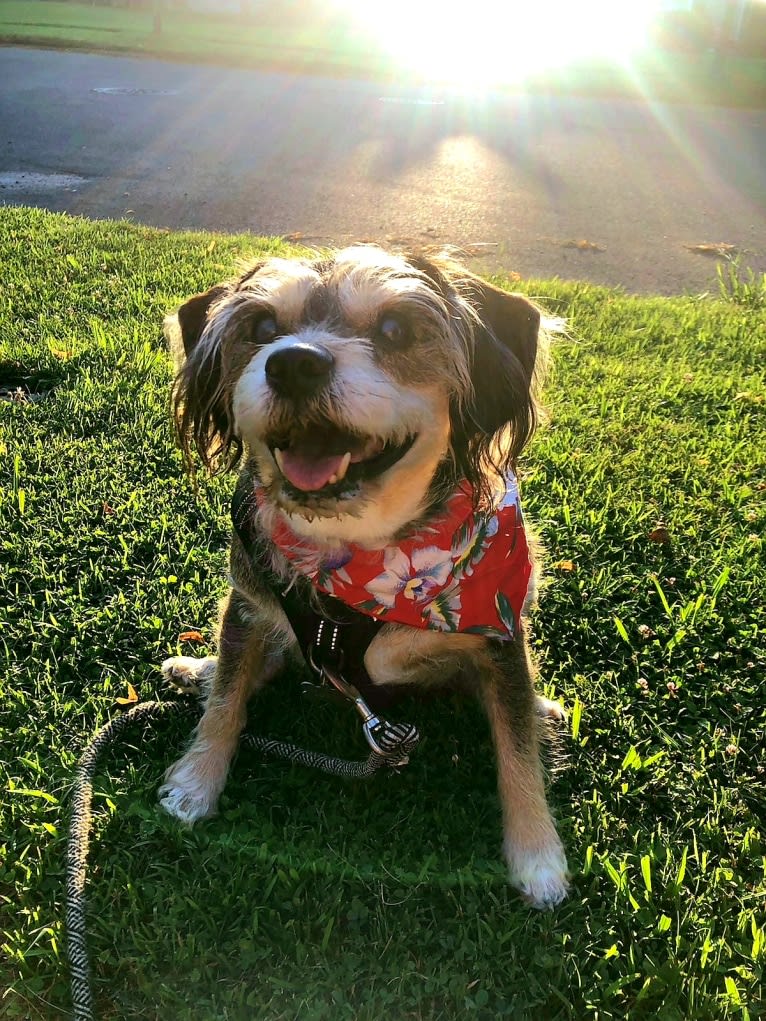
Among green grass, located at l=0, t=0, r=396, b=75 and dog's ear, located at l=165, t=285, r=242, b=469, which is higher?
green grass, located at l=0, t=0, r=396, b=75

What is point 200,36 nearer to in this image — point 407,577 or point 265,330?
point 265,330

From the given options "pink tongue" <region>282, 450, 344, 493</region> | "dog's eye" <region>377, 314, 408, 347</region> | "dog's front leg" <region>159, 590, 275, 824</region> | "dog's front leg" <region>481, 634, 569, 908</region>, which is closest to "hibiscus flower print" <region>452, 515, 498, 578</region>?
"dog's front leg" <region>481, 634, 569, 908</region>

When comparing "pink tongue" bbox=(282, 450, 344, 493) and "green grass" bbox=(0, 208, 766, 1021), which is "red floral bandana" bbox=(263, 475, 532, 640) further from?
"green grass" bbox=(0, 208, 766, 1021)

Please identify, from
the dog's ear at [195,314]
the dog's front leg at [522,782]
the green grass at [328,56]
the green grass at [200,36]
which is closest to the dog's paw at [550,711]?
the dog's front leg at [522,782]

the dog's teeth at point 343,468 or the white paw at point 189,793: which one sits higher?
the dog's teeth at point 343,468

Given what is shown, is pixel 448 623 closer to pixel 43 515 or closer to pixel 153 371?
pixel 43 515

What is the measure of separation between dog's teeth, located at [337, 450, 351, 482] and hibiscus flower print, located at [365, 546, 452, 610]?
378 mm

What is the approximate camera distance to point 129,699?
2.90 metres

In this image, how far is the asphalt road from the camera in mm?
8625

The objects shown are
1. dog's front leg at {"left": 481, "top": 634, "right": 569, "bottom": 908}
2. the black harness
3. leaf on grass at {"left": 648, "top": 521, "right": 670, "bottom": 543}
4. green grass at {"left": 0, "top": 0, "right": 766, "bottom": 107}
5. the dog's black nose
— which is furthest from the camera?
green grass at {"left": 0, "top": 0, "right": 766, "bottom": 107}

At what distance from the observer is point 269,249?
23.5ft

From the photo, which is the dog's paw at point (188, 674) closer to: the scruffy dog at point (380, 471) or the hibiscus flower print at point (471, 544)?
the scruffy dog at point (380, 471)

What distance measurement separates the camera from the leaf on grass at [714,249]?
28.3 feet

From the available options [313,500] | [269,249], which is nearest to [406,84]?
[269,249]
